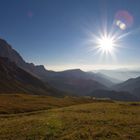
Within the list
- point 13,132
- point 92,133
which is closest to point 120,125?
point 92,133

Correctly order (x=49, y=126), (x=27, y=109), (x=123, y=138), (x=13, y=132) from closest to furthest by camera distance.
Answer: (x=123, y=138) → (x=13, y=132) → (x=49, y=126) → (x=27, y=109)

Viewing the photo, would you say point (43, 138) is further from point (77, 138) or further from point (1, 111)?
point (1, 111)

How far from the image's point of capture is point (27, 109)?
51438 mm

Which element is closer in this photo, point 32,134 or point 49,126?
point 32,134

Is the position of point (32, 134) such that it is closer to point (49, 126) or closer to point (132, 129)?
point (49, 126)

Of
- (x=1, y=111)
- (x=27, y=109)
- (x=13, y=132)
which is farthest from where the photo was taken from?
(x=27, y=109)

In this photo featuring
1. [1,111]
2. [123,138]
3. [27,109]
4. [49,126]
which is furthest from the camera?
[27,109]

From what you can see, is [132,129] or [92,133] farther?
[132,129]

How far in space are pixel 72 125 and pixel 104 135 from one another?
19.6ft

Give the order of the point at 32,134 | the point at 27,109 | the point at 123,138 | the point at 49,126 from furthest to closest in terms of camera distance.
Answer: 1. the point at 27,109
2. the point at 49,126
3. the point at 32,134
4. the point at 123,138

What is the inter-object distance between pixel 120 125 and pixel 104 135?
578cm

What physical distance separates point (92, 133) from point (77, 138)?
2271 mm

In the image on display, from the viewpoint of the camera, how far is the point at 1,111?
4625 cm

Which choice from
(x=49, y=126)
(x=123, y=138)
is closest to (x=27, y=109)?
(x=49, y=126)
